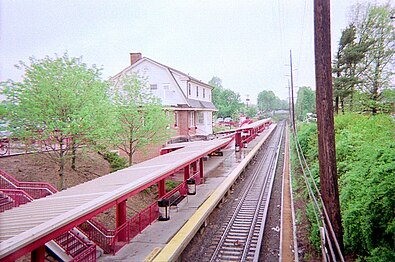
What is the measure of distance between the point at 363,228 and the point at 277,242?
14.5ft

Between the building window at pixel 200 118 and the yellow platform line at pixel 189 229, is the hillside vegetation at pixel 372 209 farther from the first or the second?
the building window at pixel 200 118

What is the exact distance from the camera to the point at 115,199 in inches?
305

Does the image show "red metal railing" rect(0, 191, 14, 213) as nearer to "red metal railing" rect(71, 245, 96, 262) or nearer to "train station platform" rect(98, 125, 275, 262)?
"red metal railing" rect(71, 245, 96, 262)

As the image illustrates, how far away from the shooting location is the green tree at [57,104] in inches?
413

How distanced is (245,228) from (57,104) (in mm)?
8775

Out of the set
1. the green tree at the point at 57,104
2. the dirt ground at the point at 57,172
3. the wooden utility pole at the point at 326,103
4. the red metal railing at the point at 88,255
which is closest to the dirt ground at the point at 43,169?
the dirt ground at the point at 57,172

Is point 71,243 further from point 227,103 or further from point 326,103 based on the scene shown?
point 227,103

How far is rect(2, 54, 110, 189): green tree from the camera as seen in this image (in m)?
10.5

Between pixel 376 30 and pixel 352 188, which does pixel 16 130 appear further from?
pixel 376 30

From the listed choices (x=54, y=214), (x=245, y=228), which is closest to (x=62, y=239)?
(x=54, y=214)

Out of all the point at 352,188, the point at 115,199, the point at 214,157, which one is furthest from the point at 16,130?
the point at 214,157

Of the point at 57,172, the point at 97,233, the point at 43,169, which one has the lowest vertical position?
the point at 97,233

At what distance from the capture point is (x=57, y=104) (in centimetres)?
1138

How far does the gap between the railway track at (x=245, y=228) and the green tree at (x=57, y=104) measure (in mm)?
6671
